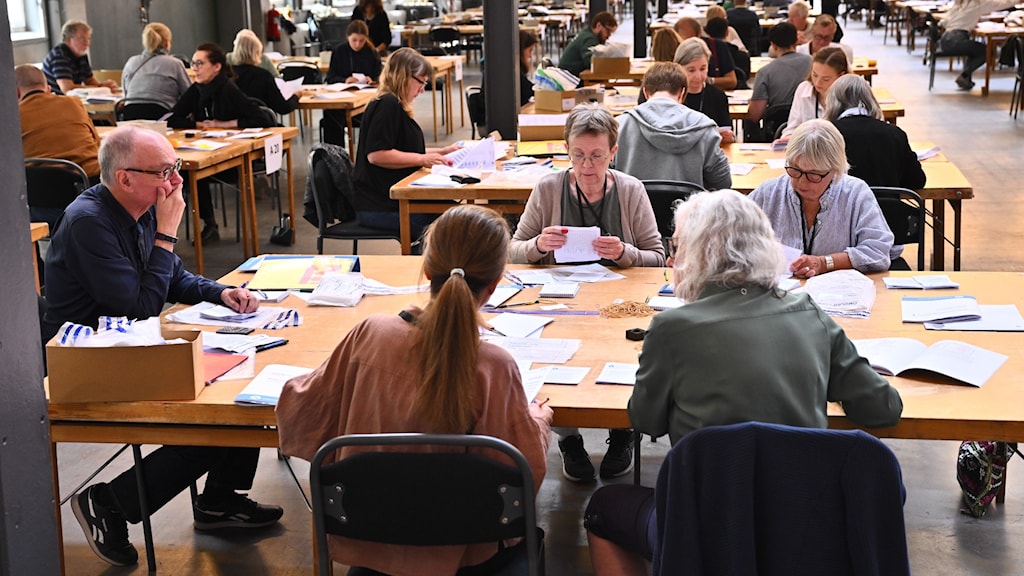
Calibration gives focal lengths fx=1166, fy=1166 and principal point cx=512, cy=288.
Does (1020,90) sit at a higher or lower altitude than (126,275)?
lower

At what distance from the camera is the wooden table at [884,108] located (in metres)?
7.38

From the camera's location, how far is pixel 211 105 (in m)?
7.39

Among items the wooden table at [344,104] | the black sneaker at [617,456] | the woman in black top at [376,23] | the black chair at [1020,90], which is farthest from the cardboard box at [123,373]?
the woman in black top at [376,23]

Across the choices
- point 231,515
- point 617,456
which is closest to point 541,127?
point 617,456

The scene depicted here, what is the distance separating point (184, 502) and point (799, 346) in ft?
7.24

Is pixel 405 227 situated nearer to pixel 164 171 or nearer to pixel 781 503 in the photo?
pixel 164 171

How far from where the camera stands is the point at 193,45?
14.9 m

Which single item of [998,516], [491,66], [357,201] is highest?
[491,66]

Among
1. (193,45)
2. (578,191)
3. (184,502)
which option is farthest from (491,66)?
(193,45)

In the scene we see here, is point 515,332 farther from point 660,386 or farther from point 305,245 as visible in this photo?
point 305,245

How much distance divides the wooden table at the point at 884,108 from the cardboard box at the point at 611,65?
5.69 feet

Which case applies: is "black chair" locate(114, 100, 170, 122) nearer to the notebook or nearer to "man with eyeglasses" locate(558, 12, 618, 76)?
"man with eyeglasses" locate(558, 12, 618, 76)

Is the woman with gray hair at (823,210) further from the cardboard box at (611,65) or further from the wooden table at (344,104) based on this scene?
the cardboard box at (611,65)

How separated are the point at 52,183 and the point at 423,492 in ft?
13.9
